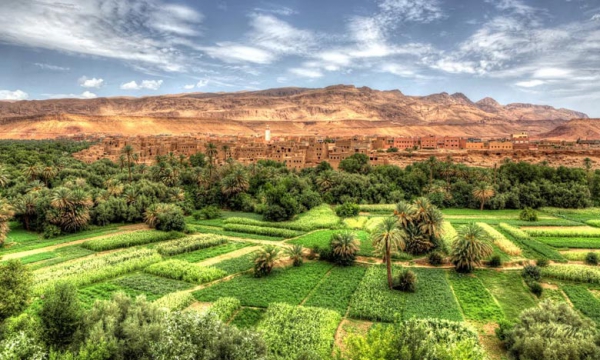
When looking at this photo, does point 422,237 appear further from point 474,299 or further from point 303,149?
point 303,149

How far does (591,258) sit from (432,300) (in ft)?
55.0

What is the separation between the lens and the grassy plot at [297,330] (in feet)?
59.9

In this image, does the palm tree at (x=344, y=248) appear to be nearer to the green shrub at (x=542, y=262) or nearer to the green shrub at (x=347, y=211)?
the green shrub at (x=542, y=262)

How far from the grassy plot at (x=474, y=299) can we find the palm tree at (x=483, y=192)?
88.1 feet

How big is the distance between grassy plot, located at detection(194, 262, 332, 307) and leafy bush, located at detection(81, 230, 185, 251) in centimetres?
1449

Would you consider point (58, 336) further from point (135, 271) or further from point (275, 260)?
point (275, 260)

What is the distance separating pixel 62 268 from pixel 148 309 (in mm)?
16693

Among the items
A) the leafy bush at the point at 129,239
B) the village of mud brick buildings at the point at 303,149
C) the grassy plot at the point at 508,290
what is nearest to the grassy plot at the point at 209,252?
the leafy bush at the point at 129,239

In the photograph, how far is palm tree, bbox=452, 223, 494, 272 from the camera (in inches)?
1137

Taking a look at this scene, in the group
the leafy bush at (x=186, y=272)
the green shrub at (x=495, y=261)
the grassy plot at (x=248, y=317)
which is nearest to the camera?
the grassy plot at (x=248, y=317)

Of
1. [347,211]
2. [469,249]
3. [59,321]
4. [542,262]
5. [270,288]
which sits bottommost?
[270,288]

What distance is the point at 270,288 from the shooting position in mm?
26422

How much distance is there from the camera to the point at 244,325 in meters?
21.2

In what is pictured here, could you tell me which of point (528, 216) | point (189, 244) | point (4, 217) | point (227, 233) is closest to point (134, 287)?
point (189, 244)
